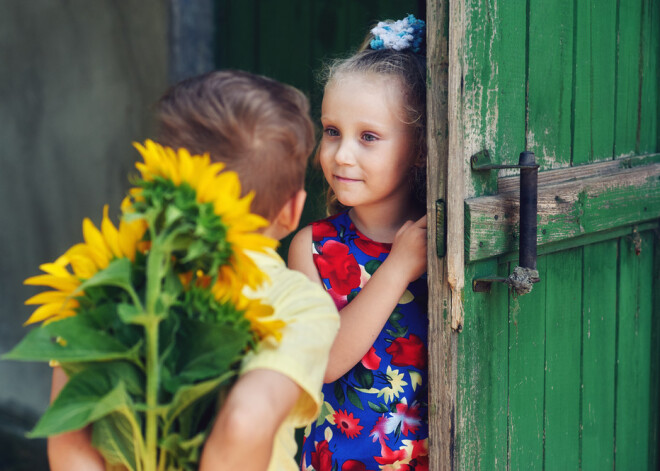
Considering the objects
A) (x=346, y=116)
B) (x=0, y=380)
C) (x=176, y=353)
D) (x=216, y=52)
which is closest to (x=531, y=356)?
(x=346, y=116)

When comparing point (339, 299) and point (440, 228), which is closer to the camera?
point (440, 228)

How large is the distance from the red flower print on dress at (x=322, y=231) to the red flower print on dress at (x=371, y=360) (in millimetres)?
303

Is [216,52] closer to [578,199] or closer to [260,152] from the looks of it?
[578,199]

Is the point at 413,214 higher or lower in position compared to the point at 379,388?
higher

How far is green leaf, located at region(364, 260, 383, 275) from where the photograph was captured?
1.84 metres

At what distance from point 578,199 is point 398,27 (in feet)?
2.15

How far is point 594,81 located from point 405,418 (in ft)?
3.52

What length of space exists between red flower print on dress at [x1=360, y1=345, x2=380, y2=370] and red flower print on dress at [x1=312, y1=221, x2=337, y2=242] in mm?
303

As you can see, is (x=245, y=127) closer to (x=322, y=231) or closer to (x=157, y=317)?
(x=157, y=317)

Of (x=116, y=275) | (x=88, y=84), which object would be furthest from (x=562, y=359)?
(x=88, y=84)

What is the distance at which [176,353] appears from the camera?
109 cm

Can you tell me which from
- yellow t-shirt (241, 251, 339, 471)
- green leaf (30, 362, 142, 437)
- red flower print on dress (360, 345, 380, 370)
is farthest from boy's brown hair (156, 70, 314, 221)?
red flower print on dress (360, 345, 380, 370)

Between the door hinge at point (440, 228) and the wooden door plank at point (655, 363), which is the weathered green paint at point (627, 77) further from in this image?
the door hinge at point (440, 228)

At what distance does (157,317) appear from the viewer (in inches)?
39.8
